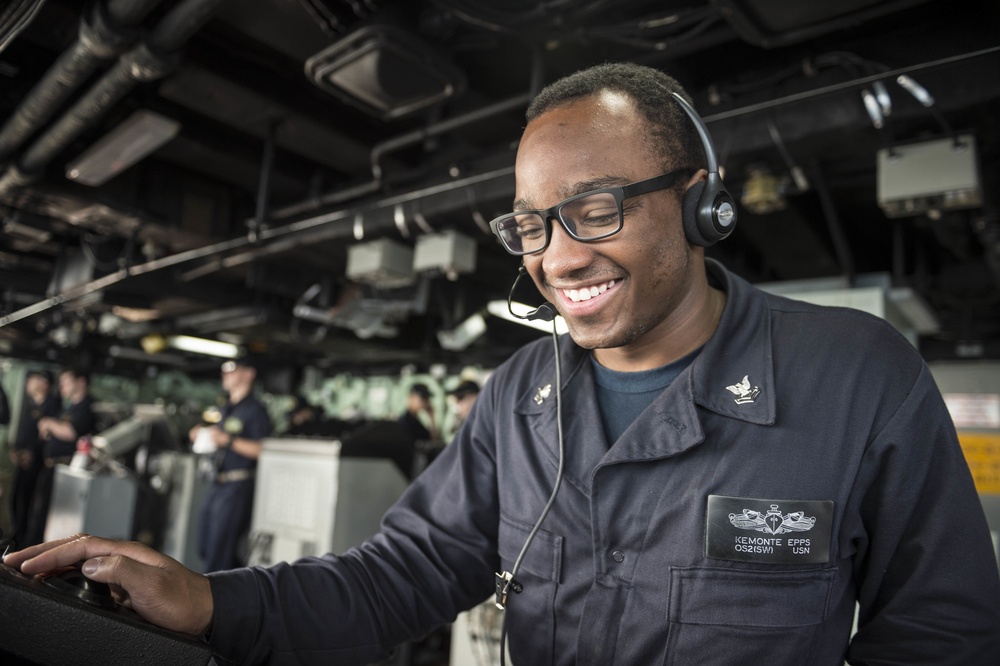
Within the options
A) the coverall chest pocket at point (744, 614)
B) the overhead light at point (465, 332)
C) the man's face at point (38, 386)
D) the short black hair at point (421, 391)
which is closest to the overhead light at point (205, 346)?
the man's face at point (38, 386)

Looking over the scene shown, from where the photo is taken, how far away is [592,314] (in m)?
1.08

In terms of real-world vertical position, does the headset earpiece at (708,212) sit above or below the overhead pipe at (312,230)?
below

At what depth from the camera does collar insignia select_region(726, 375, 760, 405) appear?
3.38 feet

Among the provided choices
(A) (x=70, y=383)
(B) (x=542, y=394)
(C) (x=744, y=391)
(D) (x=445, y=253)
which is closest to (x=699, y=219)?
(C) (x=744, y=391)

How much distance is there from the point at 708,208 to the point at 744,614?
0.60 m

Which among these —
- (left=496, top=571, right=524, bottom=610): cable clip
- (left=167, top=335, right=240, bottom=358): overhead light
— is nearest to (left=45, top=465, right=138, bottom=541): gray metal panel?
(left=167, top=335, right=240, bottom=358): overhead light

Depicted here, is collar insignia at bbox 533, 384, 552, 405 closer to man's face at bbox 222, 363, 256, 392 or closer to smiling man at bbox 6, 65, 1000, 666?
smiling man at bbox 6, 65, 1000, 666

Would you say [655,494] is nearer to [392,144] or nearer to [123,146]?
[392,144]

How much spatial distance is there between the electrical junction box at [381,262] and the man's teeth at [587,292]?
9.63 ft

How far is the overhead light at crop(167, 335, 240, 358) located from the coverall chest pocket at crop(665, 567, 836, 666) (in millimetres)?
9386

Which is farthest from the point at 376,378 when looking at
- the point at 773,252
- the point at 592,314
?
the point at 592,314

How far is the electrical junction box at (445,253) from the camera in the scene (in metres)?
3.64

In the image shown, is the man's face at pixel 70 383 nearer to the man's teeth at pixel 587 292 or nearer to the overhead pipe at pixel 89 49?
the overhead pipe at pixel 89 49

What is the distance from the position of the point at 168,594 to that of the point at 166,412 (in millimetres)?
6051
